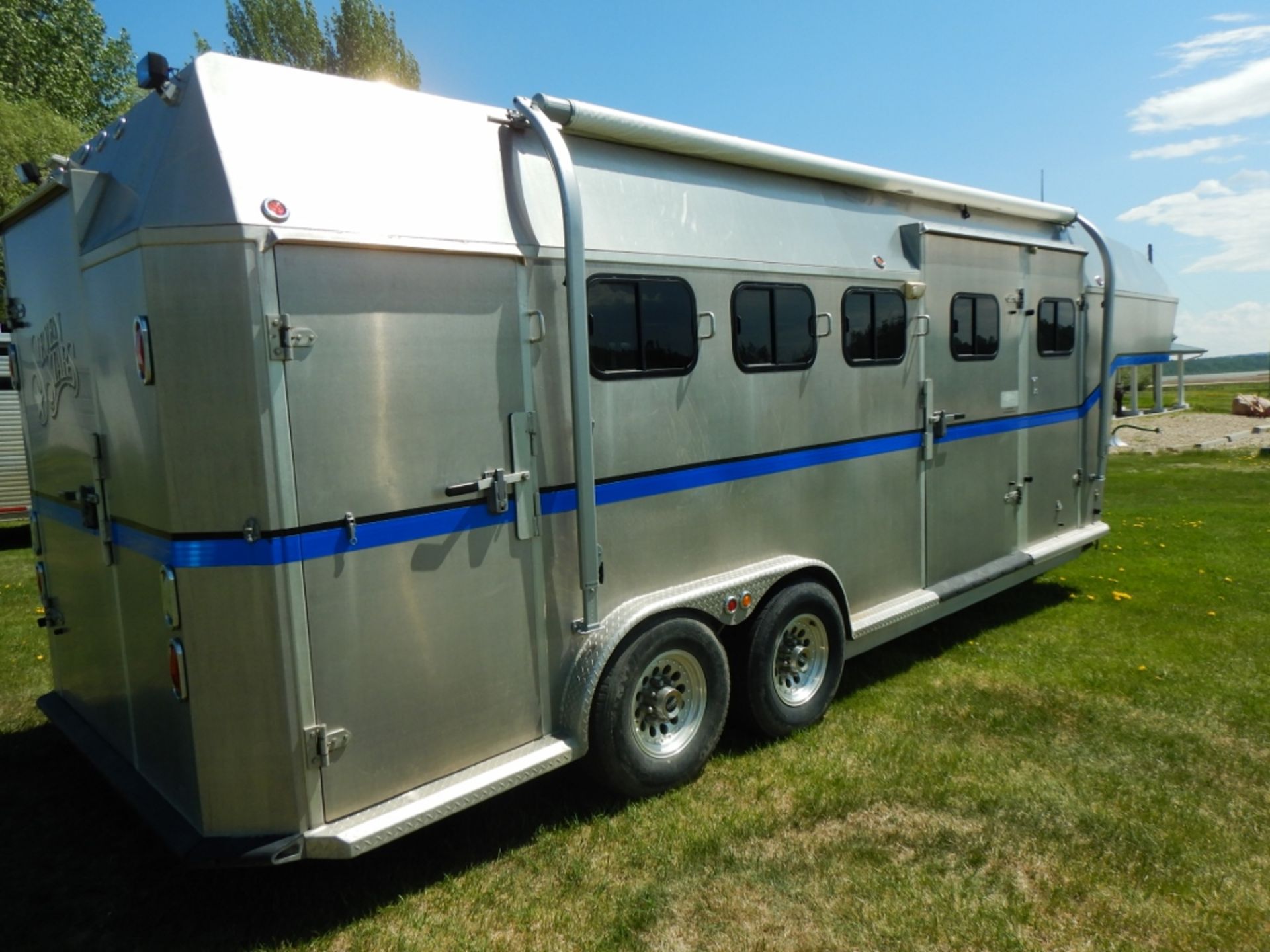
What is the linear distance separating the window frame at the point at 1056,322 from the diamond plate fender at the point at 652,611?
10.8ft

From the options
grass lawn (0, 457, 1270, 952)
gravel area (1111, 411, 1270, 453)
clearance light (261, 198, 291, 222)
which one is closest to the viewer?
clearance light (261, 198, 291, 222)

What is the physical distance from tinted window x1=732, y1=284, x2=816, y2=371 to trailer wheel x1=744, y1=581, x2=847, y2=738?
1.22 metres

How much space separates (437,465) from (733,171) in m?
2.35

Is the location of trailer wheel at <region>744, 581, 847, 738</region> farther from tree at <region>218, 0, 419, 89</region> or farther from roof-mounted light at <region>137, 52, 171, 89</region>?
tree at <region>218, 0, 419, 89</region>

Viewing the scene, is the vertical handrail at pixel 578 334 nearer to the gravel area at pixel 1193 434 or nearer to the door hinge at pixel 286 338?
the door hinge at pixel 286 338

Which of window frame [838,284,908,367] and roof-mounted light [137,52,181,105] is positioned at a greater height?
roof-mounted light [137,52,181,105]

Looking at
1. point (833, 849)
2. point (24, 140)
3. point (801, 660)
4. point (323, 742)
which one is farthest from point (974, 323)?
point (24, 140)

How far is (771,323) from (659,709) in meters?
2.05

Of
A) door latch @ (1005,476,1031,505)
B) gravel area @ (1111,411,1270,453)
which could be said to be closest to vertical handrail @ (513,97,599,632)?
door latch @ (1005,476,1031,505)

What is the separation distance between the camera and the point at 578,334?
3.74 metres

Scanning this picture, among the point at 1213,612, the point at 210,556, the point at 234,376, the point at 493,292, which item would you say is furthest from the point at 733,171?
the point at 1213,612

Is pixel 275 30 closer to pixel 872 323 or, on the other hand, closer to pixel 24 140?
pixel 24 140

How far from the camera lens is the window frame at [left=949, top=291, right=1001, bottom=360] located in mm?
6141

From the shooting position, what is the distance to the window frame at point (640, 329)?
397 centimetres
